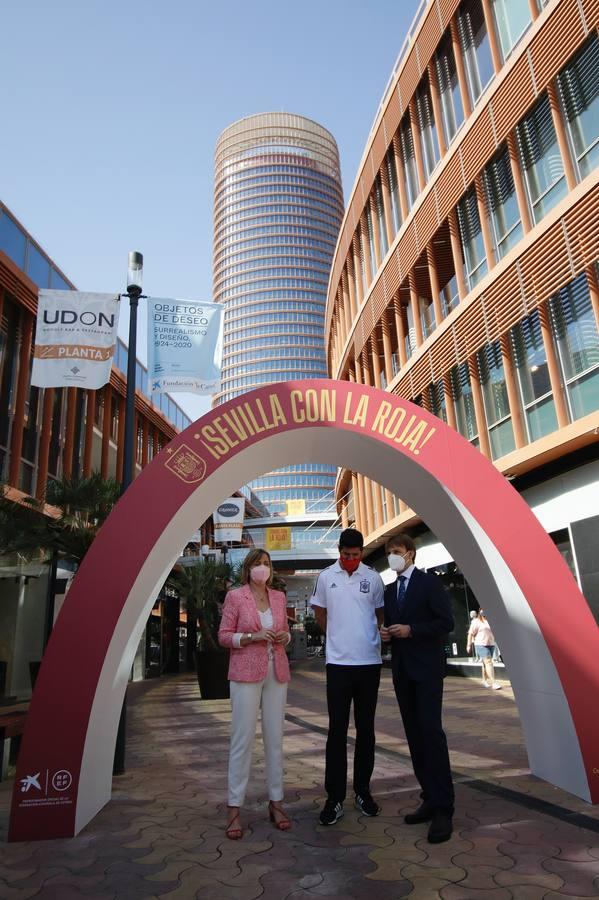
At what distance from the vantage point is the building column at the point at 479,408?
14.4 m

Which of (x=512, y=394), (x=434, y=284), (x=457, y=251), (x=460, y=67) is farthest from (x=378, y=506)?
(x=460, y=67)

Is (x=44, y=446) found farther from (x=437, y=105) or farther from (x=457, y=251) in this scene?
(x=437, y=105)

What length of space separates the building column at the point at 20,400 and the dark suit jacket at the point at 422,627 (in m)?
13.9

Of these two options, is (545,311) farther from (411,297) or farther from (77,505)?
(77,505)

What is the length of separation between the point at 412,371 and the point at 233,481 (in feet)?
43.7

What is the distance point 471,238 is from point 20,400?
1262 cm

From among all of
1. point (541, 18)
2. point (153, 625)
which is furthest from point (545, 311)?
point (153, 625)

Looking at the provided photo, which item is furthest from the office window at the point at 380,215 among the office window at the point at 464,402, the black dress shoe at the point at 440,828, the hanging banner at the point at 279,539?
the black dress shoe at the point at 440,828

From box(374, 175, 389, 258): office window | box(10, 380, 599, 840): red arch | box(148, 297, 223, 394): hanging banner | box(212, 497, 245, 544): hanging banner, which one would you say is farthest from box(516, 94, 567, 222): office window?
box(212, 497, 245, 544): hanging banner

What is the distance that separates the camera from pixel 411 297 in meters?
18.2

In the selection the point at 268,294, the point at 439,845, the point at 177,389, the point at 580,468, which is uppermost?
the point at 268,294

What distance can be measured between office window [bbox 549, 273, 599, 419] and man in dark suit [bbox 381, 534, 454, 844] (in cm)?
810

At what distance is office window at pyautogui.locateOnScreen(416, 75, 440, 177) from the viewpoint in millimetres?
16875

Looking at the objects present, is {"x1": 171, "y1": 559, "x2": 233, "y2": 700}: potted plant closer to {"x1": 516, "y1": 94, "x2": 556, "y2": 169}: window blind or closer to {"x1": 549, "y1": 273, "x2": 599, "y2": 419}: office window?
{"x1": 549, "y1": 273, "x2": 599, "y2": 419}: office window
